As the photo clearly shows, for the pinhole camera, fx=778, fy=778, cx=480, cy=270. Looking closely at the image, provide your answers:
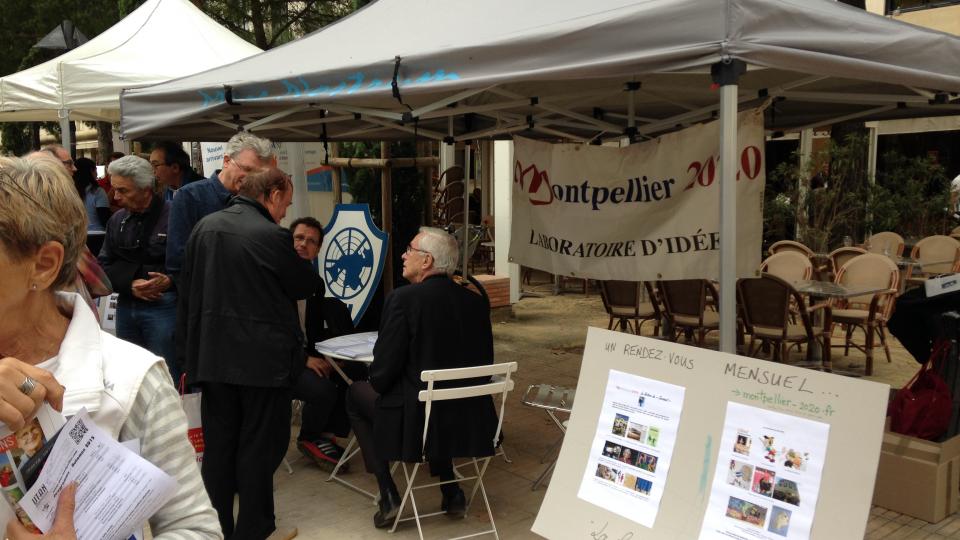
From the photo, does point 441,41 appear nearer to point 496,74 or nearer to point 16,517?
point 496,74

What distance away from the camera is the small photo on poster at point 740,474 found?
2445 millimetres

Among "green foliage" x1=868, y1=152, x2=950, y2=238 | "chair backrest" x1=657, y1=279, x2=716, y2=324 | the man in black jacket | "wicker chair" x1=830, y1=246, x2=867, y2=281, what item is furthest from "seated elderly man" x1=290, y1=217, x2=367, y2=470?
"green foliage" x1=868, y1=152, x2=950, y2=238

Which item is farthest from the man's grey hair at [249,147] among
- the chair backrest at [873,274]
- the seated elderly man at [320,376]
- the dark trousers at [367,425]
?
the chair backrest at [873,274]

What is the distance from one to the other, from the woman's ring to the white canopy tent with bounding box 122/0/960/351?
2.18m

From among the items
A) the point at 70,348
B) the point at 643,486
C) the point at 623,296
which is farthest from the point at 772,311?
the point at 70,348

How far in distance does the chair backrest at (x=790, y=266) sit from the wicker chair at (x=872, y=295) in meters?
0.30

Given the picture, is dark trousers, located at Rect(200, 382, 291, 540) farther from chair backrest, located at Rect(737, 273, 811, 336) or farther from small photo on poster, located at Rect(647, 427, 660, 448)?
chair backrest, located at Rect(737, 273, 811, 336)

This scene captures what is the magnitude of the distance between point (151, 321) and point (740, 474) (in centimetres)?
346

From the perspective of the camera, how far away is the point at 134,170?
4.30 meters

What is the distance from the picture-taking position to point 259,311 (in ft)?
11.4

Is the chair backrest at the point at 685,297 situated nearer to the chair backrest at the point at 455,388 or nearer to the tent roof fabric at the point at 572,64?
the tent roof fabric at the point at 572,64

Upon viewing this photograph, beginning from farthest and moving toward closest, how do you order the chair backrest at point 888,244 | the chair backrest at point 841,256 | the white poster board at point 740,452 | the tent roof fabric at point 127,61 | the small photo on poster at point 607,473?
the chair backrest at point 888,244 → the chair backrest at point 841,256 → the tent roof fabric at point 127,61 → the small photo on poster at point 607,473 → the white poster board at point 740,452

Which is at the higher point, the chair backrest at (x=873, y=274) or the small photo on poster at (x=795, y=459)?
the chair backrest at (x=873, y=274)

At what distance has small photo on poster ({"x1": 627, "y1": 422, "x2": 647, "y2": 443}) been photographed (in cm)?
276
